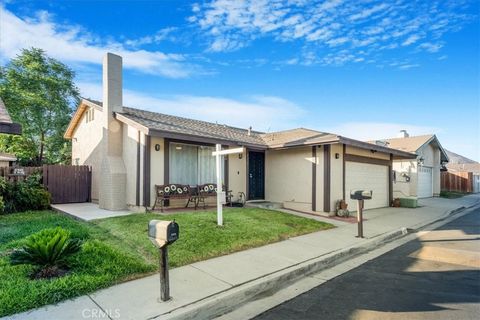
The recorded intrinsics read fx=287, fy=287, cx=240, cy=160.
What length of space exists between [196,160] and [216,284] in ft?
24.1

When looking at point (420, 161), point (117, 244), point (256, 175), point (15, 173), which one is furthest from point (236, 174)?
point (420, 161)

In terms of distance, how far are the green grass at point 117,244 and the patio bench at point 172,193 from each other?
161 centimetres

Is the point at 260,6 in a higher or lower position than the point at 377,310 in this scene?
higher

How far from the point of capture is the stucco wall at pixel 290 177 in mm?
12242

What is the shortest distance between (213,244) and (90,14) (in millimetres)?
8079

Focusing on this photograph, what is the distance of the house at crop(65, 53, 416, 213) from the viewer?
10258mm

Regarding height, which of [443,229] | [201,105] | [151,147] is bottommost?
[443,229]

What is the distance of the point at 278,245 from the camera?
6758mm

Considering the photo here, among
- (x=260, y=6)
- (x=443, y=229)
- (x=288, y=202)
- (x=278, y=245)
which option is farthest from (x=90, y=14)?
(x=443, y=229)

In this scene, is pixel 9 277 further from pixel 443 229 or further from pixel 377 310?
pixel 443 229

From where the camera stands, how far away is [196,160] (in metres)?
11.3

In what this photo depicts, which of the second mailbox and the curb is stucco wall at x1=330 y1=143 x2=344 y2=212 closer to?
the curb

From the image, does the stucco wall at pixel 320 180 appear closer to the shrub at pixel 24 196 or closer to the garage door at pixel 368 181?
the garage door at pixel 368 181

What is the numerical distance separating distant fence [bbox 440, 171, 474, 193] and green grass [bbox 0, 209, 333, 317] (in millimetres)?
26890
